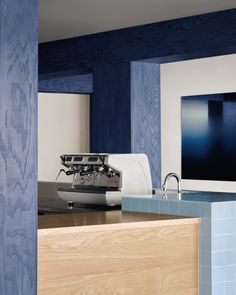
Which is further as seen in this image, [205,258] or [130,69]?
[130,69]

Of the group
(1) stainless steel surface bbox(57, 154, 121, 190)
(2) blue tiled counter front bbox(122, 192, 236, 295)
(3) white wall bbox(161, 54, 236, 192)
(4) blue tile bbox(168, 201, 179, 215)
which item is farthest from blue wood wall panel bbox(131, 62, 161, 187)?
(2) blue tiled counter front bbox(122, 192, 236, 295)

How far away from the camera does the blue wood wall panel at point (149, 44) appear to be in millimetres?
5707

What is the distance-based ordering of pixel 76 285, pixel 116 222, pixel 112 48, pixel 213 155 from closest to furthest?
pixel 76 285 → pixel 116 222 → pixel 112 48 → pixel 213 155

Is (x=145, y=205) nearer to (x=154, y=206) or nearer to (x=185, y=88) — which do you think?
(x=154, y=206)

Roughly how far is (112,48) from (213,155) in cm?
239

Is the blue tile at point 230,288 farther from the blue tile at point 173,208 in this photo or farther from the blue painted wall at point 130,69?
the blue painted wall at point 130,69

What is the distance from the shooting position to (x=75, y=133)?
937 centimetres

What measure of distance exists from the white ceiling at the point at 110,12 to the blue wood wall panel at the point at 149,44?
0.28 feet

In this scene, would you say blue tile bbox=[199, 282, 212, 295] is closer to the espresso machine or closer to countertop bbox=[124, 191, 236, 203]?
countertop bbox=[124, 191, 236, 203]

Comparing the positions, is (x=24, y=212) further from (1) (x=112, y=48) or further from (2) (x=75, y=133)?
(2) (x=75, y=133)

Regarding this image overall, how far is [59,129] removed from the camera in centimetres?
920

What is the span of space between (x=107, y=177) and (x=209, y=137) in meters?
3.84

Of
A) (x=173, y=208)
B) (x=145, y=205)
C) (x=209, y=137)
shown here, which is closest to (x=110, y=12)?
(x=145, y=205)

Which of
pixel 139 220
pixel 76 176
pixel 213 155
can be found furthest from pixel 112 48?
pixel 139 220
